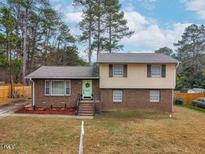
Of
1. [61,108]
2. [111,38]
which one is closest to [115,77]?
[61,108]

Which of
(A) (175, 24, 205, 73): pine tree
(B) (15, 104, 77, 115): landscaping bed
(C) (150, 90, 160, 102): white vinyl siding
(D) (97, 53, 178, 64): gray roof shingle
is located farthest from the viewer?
(A) (175, 24, 205, 73): pine tree

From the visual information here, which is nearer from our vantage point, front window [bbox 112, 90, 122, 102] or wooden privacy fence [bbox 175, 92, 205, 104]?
front window [bbox 112, 90, 122, 102]

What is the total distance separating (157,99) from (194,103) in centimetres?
1055

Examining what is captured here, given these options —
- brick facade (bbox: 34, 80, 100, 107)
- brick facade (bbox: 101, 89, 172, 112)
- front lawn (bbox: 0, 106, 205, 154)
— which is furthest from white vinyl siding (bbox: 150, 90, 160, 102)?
brick facade (bbox: 34, 80, 100, 107)

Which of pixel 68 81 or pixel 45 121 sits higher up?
pixel 68 81

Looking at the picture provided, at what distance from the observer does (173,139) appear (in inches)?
488

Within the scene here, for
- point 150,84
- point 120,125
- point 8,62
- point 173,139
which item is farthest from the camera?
point 8,62

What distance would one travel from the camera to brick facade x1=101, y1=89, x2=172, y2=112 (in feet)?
73.6

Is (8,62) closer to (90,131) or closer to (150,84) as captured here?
(150,84)

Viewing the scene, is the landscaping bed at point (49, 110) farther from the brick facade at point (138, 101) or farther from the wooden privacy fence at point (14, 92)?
the wooden privacy fence at point (14, 92)

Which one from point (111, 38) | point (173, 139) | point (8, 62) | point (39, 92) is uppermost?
point (111, 38)

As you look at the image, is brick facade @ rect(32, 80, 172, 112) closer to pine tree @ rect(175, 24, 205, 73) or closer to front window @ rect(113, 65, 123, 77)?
front window @ rect(113, 65, 123, 77)

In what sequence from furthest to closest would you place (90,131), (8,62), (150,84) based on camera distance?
(8,62)
(150,84)
(90,131)

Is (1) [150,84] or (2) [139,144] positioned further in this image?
(1) [150,84]
